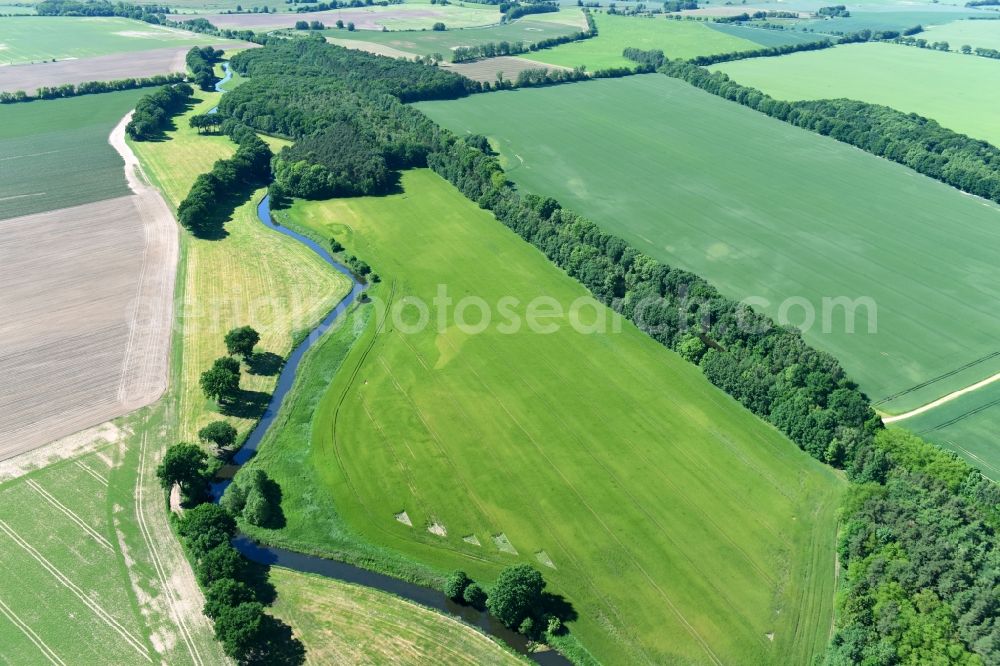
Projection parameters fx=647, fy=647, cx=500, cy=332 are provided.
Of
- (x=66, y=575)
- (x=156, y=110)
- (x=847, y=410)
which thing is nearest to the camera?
(x=66, y=575)

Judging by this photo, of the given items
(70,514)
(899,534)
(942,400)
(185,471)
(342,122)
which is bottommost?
(70,514)

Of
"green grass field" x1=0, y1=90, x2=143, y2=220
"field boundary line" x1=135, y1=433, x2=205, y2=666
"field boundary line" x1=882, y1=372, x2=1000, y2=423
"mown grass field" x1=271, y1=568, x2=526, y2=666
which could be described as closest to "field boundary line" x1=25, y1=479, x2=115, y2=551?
"field boundary line" x1=135, y1=433, x2=205, y2=666

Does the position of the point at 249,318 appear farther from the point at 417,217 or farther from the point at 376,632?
the point at 376,632

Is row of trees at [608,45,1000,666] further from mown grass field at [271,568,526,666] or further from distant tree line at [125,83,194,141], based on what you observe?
distant tree line at [125,83,194,141]

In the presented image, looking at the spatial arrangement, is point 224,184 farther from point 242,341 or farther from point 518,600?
point 518,600

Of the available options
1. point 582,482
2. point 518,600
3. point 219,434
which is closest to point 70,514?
point 219,434

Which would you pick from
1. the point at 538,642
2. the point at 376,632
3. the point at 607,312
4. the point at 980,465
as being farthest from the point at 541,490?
the point at 980,465
